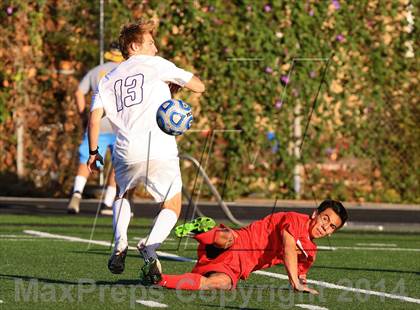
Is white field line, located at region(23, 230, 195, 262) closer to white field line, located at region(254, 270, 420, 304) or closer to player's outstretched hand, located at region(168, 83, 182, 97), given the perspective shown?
white field line, located at region(254, 270, 420, 304)

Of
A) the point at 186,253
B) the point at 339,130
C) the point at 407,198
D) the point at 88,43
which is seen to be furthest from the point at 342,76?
the point at 186,253

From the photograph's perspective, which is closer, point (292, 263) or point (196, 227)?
point (292, 263)

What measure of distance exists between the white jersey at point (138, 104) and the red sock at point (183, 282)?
0.85 meters

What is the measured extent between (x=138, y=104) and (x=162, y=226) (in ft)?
2.76

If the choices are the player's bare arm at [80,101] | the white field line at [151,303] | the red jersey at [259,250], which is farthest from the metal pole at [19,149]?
the white field line at [151,303]

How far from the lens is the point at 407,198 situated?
19891 millimetres

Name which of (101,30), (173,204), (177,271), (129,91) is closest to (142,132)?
(129,91)

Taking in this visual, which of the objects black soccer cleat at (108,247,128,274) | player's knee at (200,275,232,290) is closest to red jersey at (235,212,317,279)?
player's knee at (200,275,232,290)

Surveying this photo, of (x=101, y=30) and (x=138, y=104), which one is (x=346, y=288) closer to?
(x=138, y=104)

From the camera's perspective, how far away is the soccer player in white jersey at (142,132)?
8969 millimetres

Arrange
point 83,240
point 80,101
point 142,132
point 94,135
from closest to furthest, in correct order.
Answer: point 142,132 < point 94,135 < point 83,240 < point 80,101

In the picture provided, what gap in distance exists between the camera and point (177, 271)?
10312 mm

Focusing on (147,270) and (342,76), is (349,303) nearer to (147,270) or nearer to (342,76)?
(147,270)

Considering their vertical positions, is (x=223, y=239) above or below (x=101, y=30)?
below
